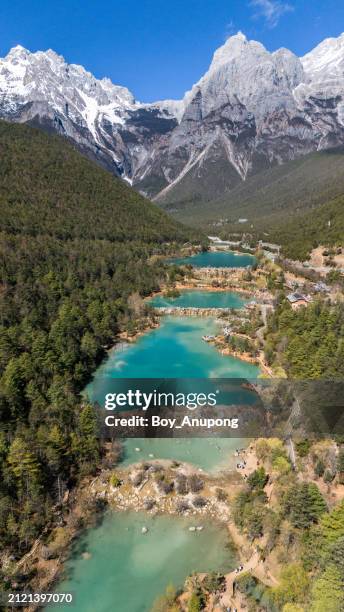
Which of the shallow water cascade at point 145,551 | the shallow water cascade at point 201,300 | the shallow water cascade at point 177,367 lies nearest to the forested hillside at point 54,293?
the shallow water cascade at point 177,367

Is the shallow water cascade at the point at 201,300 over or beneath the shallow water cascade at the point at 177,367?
over

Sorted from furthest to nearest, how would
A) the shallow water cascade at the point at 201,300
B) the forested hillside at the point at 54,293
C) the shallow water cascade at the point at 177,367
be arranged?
the shallow water cascade at the point at 201,300, the shallow water cascade at the point at 177,367, the forested hillside at the point at 54,293

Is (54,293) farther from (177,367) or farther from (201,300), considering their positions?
(201,300)

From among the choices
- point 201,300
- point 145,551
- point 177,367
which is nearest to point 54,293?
point 177,367

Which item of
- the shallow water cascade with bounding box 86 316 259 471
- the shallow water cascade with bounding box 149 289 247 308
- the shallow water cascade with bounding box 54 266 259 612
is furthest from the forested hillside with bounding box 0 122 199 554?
the shallow water cascade with bounding box 149 289 247 308

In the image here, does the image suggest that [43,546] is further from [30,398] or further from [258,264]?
[258,264]

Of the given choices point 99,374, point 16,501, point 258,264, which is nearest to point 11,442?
point 16,501

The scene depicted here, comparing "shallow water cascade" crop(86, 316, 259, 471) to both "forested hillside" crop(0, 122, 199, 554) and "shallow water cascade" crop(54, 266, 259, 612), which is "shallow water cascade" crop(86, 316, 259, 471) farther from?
"forested hillside" crop(0, 122, 199, 554)

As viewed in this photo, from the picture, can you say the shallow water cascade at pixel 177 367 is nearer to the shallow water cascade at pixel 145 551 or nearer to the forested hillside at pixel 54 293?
the shallow water cascade at pixel 145 551

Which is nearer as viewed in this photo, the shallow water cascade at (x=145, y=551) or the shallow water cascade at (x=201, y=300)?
the shallow water cascade at (x=145, y=551)
